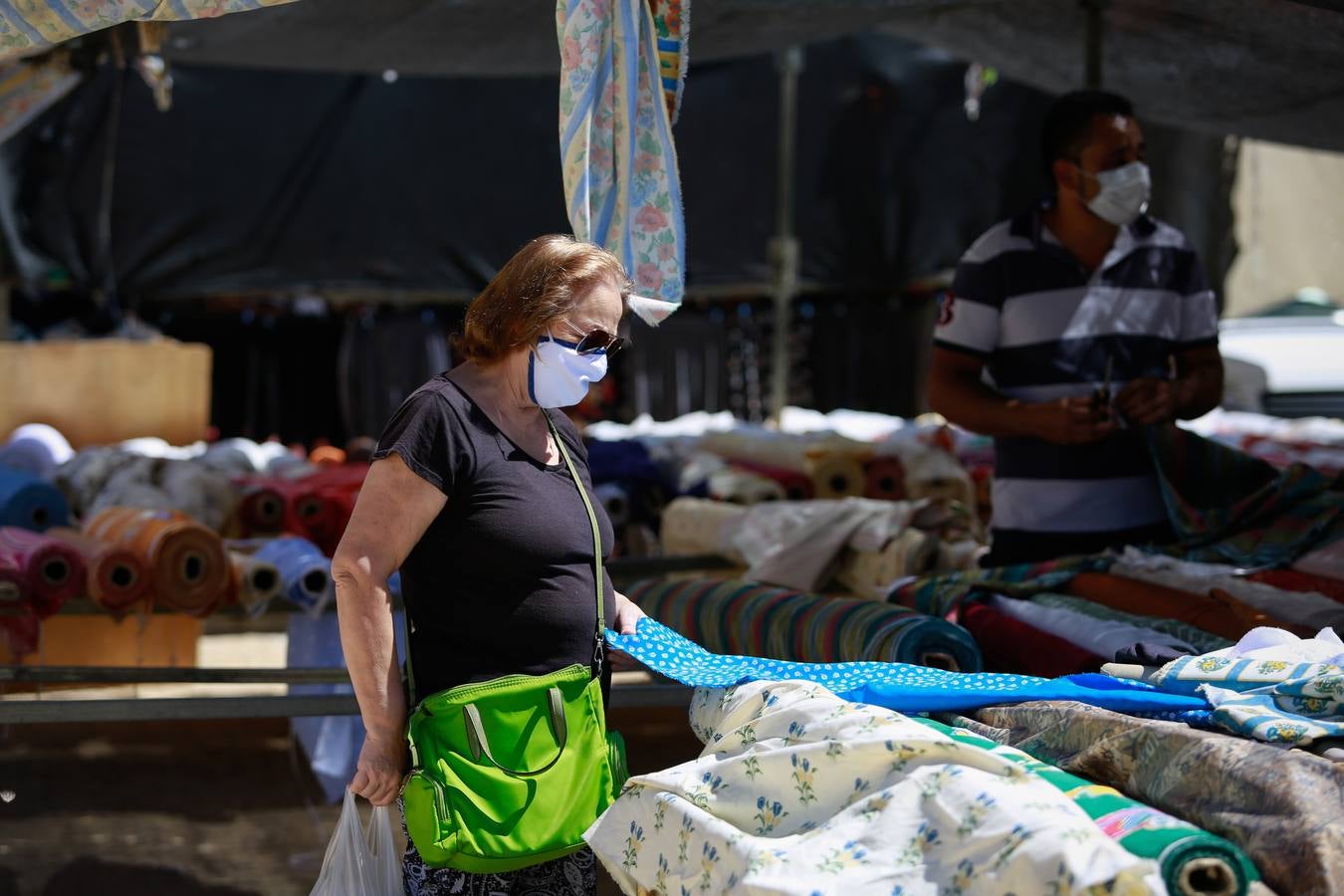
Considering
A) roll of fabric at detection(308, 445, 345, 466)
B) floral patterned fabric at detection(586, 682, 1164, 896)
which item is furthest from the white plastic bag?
roll of fabric at detection(308, 445, 345, 466)

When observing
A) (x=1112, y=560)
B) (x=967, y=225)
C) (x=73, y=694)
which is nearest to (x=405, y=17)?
(x=73, y=694)

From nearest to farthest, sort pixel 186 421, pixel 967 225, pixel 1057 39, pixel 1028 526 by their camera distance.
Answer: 1. pixel 1028 526
2. pixel 1057 39
3. pixel 186 421
4. pixel 967 225

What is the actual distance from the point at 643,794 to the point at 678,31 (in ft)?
4.95

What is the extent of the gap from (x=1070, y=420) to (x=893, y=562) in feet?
2.91

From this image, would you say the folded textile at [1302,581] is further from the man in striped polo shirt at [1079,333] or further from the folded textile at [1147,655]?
the folded textile at [1147,655]

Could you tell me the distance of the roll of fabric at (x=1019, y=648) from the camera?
8.80 ft

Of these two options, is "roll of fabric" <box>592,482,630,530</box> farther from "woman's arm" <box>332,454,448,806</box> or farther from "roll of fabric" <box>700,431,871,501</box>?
"woman's arm" <box>332,454,448,806</box>

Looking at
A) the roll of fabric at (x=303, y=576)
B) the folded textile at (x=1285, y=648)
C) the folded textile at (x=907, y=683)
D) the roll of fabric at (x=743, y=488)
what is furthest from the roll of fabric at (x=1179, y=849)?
the roll of fabric at (x=743, y=488)

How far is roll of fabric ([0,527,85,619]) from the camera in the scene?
3.93m

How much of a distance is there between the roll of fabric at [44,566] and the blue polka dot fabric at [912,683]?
2.21 meters

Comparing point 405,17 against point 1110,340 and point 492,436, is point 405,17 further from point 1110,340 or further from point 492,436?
point 492,436

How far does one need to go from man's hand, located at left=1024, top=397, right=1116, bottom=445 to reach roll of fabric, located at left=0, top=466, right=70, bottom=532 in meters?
3.12

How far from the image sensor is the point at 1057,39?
515 cm

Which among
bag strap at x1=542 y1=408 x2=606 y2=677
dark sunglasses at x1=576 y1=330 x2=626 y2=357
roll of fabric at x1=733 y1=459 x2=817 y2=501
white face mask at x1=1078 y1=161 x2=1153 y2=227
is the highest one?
white face mask at x1=1078 y1=161 x2=1153 y2=227
